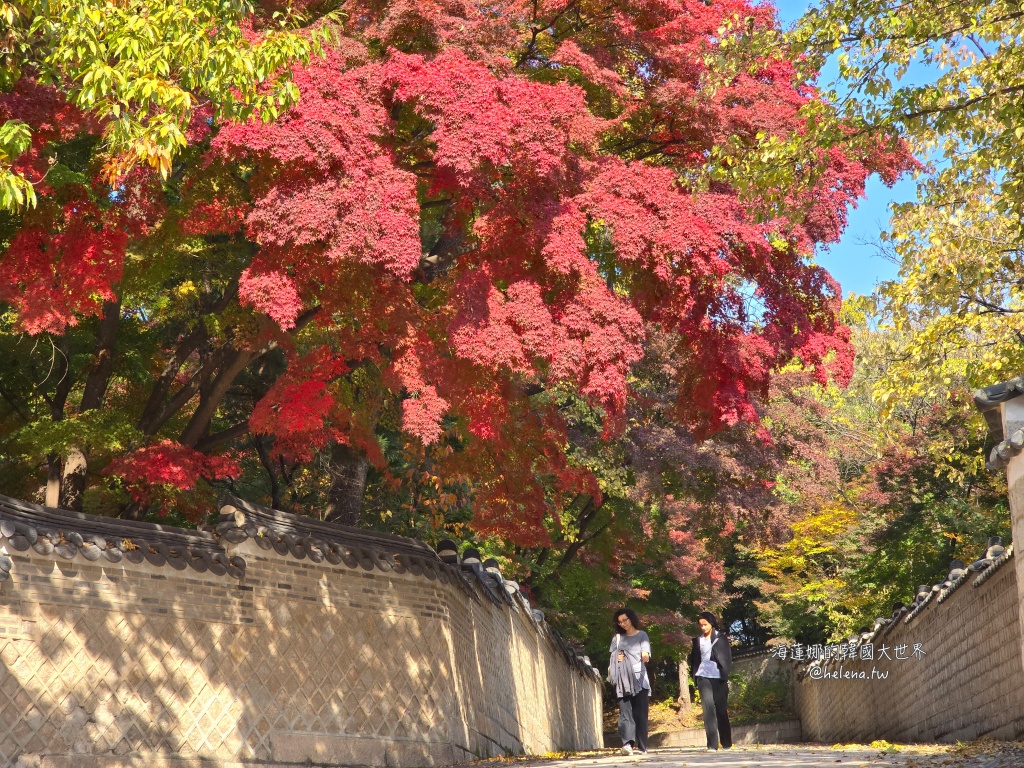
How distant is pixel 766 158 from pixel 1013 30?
3.29 metres

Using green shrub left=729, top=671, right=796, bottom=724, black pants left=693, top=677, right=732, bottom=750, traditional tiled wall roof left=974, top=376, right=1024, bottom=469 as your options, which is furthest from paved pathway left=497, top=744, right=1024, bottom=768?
green shrub left=729, top=671, right=796, bottom=724

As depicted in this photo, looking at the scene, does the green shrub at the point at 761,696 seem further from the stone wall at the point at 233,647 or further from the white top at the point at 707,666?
the stone wall at the point at 233,647

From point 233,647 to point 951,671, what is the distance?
31.8ft

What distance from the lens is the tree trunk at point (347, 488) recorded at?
1411 cm

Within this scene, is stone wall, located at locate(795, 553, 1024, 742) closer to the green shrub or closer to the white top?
the white top

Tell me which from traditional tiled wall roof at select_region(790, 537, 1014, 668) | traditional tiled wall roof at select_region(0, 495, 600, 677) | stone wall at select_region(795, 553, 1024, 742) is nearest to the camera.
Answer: traditional tiled wall roof at select_region(0, 495, 600, 677)

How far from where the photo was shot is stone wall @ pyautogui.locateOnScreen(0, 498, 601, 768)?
779cm

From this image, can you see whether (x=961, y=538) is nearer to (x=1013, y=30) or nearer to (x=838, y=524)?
(x=838, y=524)

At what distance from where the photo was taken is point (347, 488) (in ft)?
46.6

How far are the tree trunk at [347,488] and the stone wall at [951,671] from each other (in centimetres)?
762

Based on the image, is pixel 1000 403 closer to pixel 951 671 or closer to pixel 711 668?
pixel 711 668

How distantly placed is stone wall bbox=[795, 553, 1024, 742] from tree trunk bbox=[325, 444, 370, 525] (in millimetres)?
7615

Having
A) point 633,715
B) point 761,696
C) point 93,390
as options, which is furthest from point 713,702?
point 761,696

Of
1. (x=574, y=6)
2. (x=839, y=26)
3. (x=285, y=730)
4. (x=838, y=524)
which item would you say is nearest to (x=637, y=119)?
(x=574, y=6)
